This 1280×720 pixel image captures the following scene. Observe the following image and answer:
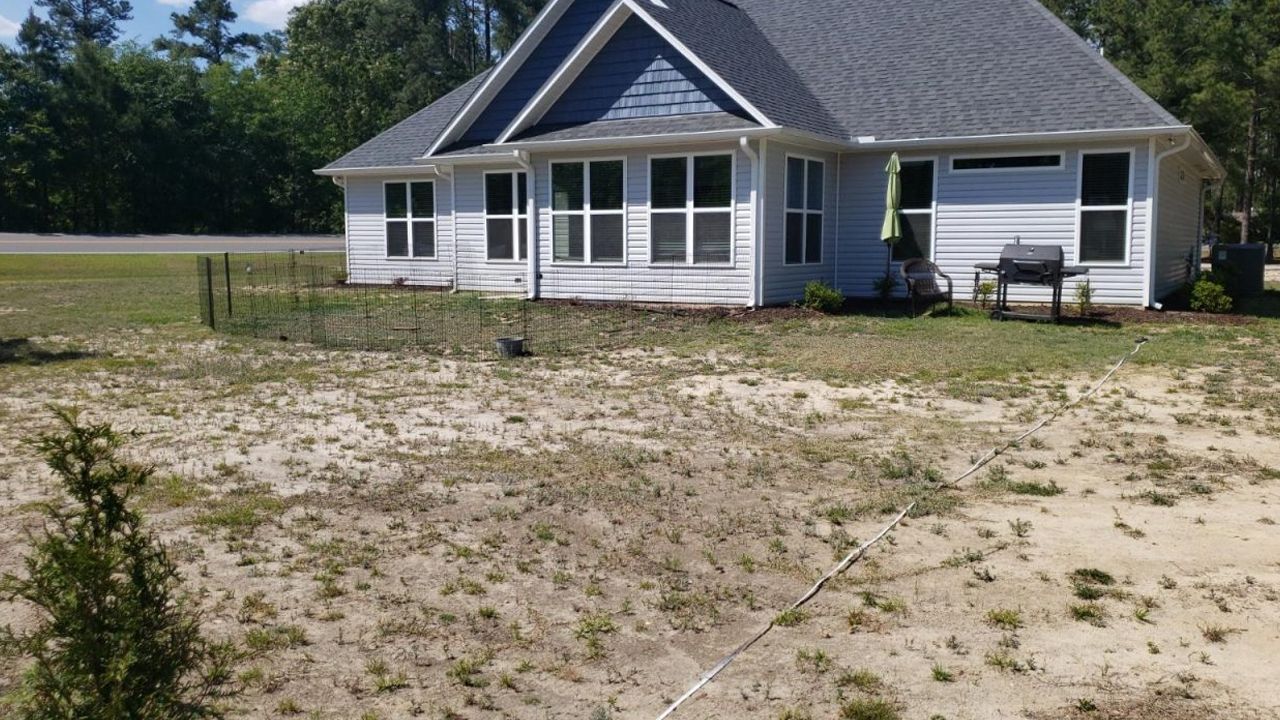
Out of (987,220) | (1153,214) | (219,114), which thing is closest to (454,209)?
(987,220)

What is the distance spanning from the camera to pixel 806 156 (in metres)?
16.8

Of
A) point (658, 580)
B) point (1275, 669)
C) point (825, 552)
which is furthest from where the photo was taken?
point (825, 552)

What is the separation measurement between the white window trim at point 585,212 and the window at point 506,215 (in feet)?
6.58

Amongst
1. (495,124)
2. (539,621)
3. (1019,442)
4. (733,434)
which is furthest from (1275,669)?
(495,124)

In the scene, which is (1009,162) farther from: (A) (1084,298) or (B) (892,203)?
(A) (1084,298)

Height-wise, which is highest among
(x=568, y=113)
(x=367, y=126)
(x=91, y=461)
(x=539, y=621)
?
(x=367, y=126)

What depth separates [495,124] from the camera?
65.5ft

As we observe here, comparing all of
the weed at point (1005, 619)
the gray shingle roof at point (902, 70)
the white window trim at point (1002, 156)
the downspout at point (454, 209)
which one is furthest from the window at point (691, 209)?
the weed at point (1005, 619)

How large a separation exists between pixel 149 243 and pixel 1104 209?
35971mm

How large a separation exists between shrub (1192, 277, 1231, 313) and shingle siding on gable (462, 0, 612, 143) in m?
11.2

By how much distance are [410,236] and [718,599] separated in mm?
18300

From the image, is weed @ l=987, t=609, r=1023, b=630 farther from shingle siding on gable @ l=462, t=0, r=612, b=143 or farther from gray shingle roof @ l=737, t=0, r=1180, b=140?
shingle siding on gable @ l=462, t=0, r=612, b=143

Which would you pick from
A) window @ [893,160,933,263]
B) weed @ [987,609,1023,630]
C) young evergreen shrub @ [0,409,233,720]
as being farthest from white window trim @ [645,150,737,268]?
young evergreen shrub @ [0,409,233,720]

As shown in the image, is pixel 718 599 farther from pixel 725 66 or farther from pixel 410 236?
pixel 410 236
